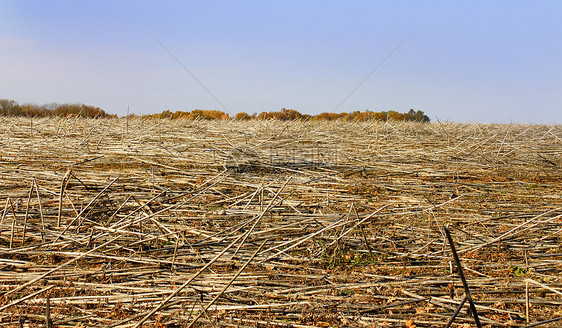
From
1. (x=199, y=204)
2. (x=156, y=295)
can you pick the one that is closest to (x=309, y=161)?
(x=199, y=204)

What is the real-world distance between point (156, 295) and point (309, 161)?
2833 mm

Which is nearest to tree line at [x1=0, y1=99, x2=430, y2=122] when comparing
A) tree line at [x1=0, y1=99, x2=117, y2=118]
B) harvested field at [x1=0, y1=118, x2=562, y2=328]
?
tree line at [x1=0, y1=99, x2=117, y2=118]

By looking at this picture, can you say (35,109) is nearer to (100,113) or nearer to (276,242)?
A: (100,113)

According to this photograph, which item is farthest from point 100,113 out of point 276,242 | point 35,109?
point 276,242

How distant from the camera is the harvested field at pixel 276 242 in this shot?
195 cm

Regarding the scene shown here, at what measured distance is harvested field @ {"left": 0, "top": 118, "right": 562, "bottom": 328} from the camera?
1952 mm

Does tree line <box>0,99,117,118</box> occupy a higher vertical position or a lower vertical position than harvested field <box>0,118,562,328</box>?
Result: higher

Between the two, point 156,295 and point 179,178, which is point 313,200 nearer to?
point 179,178

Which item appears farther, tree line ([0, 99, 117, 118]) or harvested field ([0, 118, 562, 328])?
tree line ([0, 99, 117, 118])

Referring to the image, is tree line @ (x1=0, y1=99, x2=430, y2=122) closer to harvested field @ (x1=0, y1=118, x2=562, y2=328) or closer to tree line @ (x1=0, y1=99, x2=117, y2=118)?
tree line @ (x1=0, y1=99, x2=117, y2=118)

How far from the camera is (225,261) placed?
2.40m

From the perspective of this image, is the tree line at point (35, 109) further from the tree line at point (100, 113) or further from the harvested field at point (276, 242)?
the harvested field at point (276, 242)

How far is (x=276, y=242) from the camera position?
257 centimetres

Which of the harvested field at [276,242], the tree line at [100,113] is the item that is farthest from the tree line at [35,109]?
the harvested field at [276,242]
